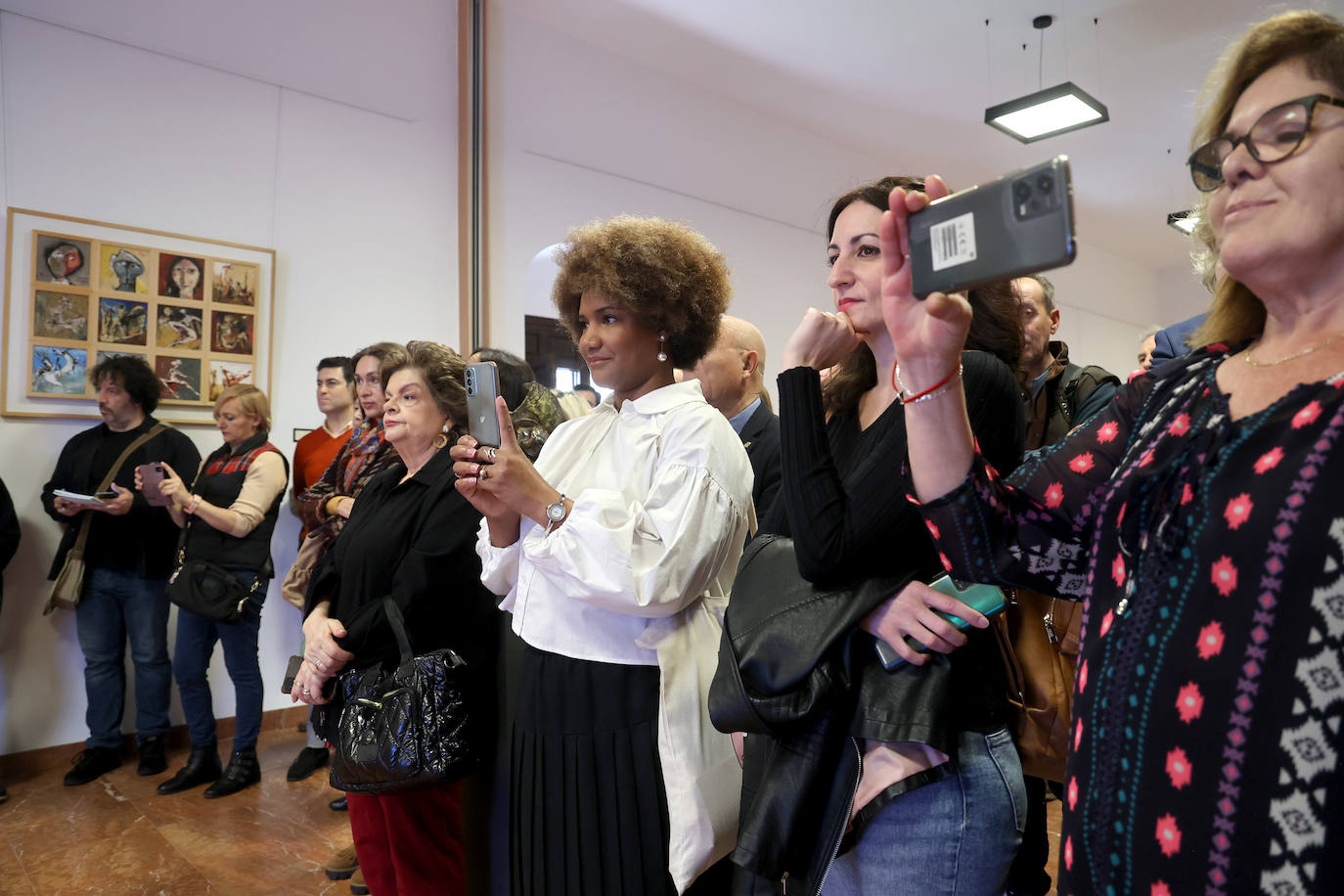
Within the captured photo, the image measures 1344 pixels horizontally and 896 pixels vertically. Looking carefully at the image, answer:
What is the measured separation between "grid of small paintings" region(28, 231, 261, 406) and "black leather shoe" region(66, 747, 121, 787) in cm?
172

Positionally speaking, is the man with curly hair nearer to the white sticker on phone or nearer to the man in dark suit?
the man in dark suit

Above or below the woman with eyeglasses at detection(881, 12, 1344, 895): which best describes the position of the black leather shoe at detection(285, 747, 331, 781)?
below

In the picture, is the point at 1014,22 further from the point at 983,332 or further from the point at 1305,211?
the point at 1305,211

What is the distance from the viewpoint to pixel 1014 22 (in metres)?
5.59

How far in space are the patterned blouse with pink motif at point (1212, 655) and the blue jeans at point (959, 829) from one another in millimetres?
253

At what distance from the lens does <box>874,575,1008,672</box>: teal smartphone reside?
1077 mm

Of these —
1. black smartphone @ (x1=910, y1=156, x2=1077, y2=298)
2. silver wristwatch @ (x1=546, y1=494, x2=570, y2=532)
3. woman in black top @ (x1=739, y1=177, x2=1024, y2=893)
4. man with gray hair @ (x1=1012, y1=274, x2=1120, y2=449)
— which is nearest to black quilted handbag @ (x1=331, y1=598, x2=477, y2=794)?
silver wristwatch @ (x1=546, y1=494, x2=570, y2=532)

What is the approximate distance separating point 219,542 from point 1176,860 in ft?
13.5

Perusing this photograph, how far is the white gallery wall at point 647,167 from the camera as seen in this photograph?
5.39 metres

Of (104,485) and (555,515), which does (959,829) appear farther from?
(104,485)

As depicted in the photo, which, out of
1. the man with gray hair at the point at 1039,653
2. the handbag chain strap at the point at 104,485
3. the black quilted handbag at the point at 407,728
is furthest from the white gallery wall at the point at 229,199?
the man with gray hair at the point at 1039,653

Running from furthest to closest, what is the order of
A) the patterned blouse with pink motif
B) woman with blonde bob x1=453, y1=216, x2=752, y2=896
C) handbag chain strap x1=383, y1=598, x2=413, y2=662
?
1. handbag chain strap x1=383, y1=598, x2=413, y2=662
2. woman with blonde bob x1=453, y1=216, x2=752, y2=896
3. the patterned blouse with pink motif

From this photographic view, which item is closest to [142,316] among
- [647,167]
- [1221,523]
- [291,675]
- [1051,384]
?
[291,675]

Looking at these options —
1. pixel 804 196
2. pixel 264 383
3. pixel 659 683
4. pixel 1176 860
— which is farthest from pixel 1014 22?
pixel 1176 860
